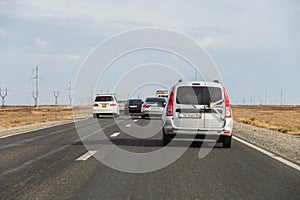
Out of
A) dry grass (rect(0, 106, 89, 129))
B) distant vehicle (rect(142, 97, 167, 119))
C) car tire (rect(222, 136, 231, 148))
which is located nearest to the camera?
car tire (rect(222, 136, 231, 148))

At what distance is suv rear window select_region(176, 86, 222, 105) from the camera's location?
43.9ft

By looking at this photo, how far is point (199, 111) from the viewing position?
1326cm

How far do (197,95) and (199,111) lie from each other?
1.71 ft

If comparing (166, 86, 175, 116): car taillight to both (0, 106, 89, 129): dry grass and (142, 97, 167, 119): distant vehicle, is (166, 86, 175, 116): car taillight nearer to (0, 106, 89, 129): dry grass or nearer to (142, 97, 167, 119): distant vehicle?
(0, 106, 89, 129): dry grass

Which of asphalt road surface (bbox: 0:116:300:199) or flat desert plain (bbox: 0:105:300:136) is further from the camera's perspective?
flat desert plain (bbox: 0:105:300:136)

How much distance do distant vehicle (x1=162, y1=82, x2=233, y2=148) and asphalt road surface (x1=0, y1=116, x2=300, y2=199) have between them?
41.0 inches

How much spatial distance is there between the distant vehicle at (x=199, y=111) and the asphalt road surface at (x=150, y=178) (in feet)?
3.41

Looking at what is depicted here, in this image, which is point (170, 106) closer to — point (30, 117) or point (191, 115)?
point (191, 115)

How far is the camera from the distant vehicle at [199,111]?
13.2 m

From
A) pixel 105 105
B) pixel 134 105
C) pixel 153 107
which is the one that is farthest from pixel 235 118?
pixel 105 105

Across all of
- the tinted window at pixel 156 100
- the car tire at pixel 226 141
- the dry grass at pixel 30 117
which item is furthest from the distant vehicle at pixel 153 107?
the car tire at pixel 226 141

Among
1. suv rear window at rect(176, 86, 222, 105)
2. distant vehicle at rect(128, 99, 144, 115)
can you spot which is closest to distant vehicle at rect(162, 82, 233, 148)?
suv rear window at rect(176, 86, 222, 105)

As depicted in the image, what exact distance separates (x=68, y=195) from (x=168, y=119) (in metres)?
6.91

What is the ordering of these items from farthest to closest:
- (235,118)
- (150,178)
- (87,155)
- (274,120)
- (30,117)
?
(274,120) < (30,117) < (235,118) < (87,155) < (150,178)
